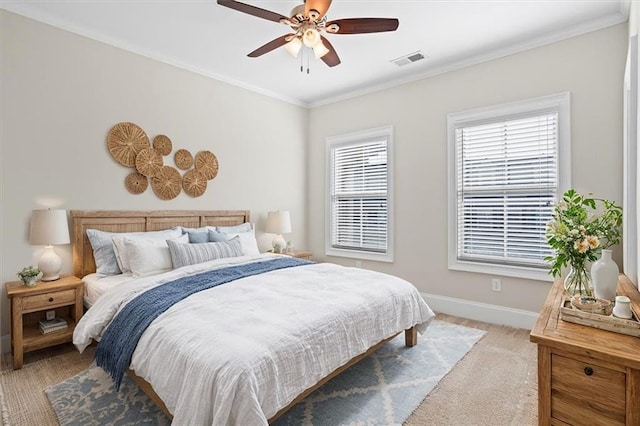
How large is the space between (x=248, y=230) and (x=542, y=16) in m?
3.64

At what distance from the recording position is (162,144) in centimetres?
363

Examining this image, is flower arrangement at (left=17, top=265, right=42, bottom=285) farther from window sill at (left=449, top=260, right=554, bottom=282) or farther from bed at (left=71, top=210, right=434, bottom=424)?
window sill at (left=449, top=260, right=554, bottom=282)

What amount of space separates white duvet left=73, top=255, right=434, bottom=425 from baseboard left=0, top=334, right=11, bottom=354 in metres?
1.00

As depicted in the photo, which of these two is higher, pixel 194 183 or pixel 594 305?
pixel 194 183

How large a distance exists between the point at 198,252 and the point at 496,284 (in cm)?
306

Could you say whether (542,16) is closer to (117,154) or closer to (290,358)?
(290,358)

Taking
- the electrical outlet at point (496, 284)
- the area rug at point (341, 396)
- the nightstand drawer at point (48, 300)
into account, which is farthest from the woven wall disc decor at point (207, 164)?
the electrical outlet at point (496, 284)

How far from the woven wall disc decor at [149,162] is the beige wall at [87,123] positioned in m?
0.14

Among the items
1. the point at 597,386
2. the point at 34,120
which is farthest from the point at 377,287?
the point at 34,120

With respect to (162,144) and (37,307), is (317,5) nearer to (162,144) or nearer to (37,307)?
(162,144)

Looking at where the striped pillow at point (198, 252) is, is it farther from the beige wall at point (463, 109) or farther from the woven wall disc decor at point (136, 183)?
the beige wall at point (463, 109)

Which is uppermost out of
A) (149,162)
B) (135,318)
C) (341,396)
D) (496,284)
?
(149,162)

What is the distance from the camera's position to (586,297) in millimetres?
1619

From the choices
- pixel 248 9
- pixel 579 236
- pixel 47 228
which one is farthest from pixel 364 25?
pixel 47 228
